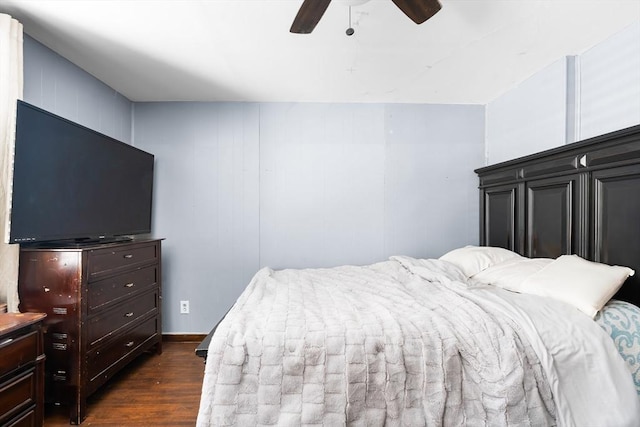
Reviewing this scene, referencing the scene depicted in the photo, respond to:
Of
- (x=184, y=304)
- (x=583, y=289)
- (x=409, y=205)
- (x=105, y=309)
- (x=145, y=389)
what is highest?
(x=409, y=205)

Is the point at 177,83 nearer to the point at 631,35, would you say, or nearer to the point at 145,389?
the point at 145,389

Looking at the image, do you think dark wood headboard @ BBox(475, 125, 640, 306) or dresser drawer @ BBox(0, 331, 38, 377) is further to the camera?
dark wood headboard @ BBox(475, 125, 640, 306)

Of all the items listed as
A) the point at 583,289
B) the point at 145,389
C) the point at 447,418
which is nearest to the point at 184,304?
the point at 145,389

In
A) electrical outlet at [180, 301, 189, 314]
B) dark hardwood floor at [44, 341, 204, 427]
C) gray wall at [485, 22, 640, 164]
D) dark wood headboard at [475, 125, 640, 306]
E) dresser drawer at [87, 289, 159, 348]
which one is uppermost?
gray wall at [485, 22, 640, 164]

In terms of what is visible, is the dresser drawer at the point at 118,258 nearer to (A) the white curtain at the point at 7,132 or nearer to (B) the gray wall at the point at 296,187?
(A) the white curtain at the point at 7,132

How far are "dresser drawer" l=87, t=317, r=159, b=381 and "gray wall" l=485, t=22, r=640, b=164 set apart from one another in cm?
350

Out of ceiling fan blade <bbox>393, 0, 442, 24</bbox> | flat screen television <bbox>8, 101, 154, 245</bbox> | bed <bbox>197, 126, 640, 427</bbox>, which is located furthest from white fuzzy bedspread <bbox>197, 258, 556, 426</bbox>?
ceiling fan blade <bbox>393, 0, 442, 24</bbox>

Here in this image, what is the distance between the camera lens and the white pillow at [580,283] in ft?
4.87

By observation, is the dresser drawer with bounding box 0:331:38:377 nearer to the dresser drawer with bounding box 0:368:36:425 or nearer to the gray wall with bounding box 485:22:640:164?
the dresser drawer with bounding box 0:368:36:425

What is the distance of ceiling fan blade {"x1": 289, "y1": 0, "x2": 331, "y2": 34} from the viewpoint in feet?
4.50

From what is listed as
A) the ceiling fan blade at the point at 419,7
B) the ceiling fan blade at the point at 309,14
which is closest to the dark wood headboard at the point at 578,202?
the ceiling fan blade at the point at 419,7

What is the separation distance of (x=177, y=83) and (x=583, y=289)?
3198 mm

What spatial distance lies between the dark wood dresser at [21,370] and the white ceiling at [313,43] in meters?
1.71

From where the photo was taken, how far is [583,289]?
1527 mm
